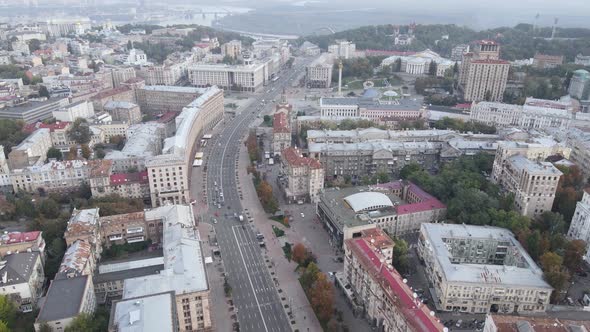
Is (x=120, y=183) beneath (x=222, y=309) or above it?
above

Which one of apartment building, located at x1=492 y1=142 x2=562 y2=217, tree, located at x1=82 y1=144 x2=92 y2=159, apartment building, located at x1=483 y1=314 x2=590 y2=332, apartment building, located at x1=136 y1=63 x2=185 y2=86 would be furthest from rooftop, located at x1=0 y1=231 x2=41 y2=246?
apartment building, located at x1=136 y1=63 x2=185 y2=86

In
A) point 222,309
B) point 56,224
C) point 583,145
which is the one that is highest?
point 583,145

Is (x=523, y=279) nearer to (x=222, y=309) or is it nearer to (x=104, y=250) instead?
(x=222, y=309)

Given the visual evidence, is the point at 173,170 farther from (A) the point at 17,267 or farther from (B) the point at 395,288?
(B) the point at 395,288

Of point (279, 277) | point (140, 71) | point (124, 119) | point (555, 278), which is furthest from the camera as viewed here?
point (140, 71)

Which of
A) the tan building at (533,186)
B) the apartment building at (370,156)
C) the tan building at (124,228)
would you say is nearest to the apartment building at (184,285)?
the tan building at (124,228)

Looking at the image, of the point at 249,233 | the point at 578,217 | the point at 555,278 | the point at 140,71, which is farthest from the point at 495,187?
the point at 140,71

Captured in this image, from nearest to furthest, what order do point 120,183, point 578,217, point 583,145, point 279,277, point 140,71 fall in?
point 279,277
point 578,217
point 120,183
point 583,145
point 140,71
